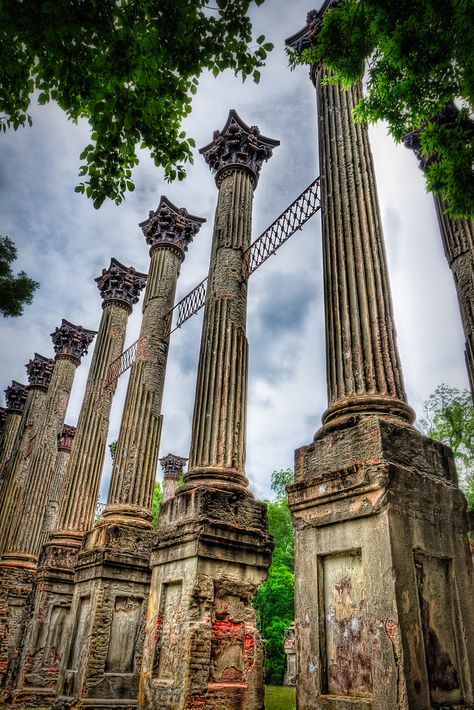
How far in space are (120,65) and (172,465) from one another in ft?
106

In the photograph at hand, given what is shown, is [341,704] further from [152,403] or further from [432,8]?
[152,403]

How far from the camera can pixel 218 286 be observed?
1122 cm

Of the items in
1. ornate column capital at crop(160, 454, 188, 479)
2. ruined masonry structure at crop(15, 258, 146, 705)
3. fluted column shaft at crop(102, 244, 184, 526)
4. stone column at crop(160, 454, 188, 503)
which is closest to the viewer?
fluted column shaft at crop(102, 244, 184, 526)

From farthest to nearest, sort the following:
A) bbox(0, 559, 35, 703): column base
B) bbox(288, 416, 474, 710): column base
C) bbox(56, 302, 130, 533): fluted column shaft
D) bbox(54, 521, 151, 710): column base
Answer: bbox(0, 559, 35, 703): column base
bbox(56, 302, 130, 533): fluted column shaft
bbox(54, 521, 151, 710): column base
bbox(288, 416, 474, 710): column base

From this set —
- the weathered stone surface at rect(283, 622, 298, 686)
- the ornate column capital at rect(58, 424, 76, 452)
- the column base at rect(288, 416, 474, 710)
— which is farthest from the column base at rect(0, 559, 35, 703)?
the column base at rect(288, 416, 474, 710)

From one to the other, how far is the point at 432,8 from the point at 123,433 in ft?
34.2

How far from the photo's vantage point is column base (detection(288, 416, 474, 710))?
409 cm

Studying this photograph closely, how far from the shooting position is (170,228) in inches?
620

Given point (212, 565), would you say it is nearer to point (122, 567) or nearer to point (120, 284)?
point (122, 567)

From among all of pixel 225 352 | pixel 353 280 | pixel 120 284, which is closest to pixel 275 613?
pixel 120 284

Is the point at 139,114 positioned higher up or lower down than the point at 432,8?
lower down

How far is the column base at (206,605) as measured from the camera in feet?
23.2

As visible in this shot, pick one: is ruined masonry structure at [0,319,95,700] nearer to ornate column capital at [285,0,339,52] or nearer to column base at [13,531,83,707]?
column base at [13,531,83,707]

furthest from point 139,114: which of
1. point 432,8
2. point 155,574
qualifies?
point 155,574
